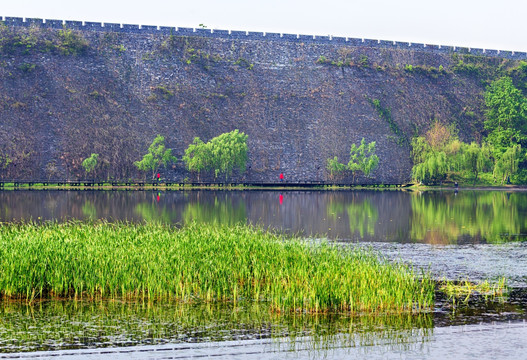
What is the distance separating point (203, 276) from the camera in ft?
61.3

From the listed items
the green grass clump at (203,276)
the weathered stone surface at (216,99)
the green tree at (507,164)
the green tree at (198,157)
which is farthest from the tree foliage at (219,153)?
the green grass clump at (203,276)

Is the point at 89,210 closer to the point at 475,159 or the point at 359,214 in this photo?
the point at 359,214

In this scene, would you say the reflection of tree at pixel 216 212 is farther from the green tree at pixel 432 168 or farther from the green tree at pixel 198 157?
the green tree at pixel 432 168

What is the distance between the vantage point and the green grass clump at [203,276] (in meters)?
16.9

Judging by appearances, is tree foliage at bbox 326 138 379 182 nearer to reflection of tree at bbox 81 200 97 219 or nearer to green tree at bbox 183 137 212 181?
green tree at bbox 183 137 212 181

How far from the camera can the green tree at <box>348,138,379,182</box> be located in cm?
8088

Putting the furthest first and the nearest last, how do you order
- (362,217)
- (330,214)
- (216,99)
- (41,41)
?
(216,99)
(41,41)
(330,214)
(362,217)

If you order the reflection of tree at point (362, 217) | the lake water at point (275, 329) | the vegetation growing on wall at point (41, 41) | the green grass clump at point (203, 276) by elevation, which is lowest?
the lake water at point (275, 329)

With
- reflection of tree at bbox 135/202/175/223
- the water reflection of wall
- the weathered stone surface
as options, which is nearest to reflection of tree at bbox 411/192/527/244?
the water reflection of wall

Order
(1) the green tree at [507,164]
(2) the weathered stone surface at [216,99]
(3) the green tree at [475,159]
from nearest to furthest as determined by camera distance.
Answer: (2) the weathered stone surface at [216,99] → (3) the green tree at [475,159] → (1) the green tree at [507,164]

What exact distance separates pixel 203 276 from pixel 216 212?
73.3ft

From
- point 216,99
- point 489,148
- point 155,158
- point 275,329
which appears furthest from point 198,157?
point 275,329

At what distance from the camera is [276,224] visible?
3581cm

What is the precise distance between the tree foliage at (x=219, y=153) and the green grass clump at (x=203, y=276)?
54.3 m
